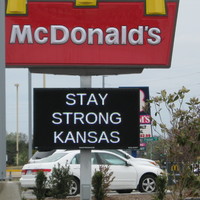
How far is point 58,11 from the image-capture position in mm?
14711

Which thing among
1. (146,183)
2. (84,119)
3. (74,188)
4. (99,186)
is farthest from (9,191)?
(146,183)

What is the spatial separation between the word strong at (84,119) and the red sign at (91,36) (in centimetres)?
113

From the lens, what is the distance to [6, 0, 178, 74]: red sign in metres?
14.6

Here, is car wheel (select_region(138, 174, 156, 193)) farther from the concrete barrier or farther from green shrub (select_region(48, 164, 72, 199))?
the concrete barrier

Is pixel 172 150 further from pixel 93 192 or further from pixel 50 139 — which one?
pixel 93 192

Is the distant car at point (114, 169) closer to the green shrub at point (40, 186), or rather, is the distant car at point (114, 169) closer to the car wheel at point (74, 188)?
the car wheel at point (74, 188)

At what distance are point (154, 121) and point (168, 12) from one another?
2.50m

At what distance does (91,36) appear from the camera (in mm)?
14828

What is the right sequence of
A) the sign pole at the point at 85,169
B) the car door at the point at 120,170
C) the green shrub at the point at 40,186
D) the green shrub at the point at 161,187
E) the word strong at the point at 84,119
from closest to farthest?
the word strong at the point at 84,119 < the sign pole at the point at 85,169 < the green shrub at the point at 161,187 < the green shrub at the point at 40,186 < the car door at the point at 120,170

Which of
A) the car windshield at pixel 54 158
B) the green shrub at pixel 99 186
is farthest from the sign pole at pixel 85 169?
the car windshield at pixel 54 158

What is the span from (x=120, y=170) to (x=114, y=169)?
0.21 m

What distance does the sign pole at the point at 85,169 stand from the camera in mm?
14594

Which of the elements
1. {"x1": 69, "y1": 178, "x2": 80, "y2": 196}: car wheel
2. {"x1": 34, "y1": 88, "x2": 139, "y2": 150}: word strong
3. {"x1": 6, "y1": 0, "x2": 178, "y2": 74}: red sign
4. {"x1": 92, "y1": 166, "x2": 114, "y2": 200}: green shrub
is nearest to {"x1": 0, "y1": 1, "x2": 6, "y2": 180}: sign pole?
{"x1": 34, "y1": 88, "x2": 139, "y2": 150}: word strong

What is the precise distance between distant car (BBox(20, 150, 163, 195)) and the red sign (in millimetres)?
6610
